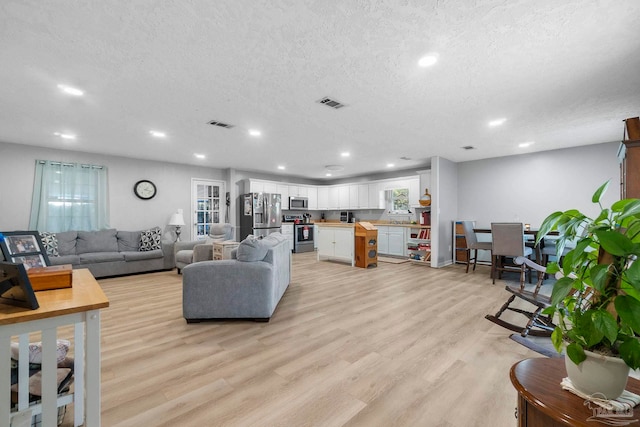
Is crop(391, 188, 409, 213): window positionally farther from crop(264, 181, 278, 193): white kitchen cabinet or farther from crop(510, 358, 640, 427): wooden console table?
crop(510, 358, 640, 427): wooden console table

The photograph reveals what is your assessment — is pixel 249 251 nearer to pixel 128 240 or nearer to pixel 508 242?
pixel 128 240

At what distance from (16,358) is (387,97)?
3405mm

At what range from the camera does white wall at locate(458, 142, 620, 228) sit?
5141mm

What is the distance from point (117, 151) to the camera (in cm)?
549

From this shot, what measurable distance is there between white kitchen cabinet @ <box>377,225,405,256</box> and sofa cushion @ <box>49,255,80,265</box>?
651 cm

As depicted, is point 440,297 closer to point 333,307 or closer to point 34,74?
point 333,307

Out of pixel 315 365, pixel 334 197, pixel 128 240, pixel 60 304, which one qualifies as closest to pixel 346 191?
pixel 334 197

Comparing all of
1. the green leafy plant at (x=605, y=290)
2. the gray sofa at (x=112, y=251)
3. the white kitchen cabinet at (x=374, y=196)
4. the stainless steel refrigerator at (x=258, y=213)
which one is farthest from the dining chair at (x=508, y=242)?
the gray sofa at (x=112, y=251)

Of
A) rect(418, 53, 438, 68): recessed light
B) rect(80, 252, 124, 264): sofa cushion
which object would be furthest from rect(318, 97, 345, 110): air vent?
rect(80, 252, 124, 264): sofa cushion


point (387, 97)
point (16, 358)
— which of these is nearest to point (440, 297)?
point (387, 97)

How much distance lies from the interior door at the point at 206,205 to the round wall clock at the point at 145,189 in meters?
0.90

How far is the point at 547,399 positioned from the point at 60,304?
6.06ft

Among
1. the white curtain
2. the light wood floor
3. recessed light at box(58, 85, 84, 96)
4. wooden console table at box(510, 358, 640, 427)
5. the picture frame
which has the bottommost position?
the light wood floor

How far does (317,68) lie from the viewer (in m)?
2.45
